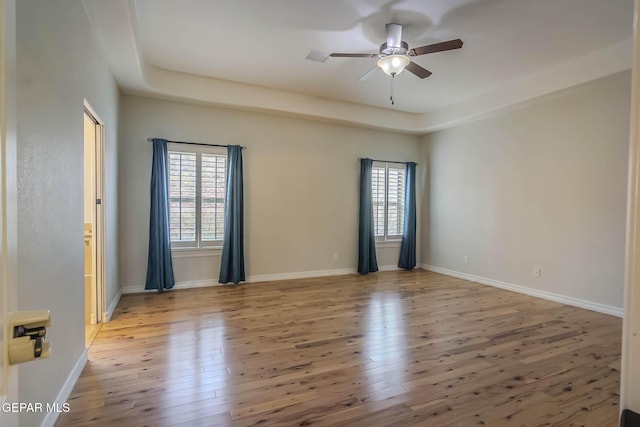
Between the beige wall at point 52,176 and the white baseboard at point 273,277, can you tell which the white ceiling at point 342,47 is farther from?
the white baseboard at point 273,277

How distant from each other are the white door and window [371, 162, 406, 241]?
5.90m

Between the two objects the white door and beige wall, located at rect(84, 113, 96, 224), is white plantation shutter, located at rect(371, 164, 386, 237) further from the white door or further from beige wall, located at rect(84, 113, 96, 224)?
the white door

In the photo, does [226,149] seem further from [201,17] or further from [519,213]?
[519,213]

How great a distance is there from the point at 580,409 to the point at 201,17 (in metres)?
4.42

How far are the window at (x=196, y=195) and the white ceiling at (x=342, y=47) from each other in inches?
33.9

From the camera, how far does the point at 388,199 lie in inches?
259

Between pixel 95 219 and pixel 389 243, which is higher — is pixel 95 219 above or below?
above

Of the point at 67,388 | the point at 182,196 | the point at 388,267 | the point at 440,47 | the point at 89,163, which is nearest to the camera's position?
the point at 67,388

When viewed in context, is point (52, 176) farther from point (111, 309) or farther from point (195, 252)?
point (195, 252)

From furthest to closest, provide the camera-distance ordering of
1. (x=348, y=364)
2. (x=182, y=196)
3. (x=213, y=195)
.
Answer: (x=213, y=195), (x=182, y=196), (x=348, y=364)

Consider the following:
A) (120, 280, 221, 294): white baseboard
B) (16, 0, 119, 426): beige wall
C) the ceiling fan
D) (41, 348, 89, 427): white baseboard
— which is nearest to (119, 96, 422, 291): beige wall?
(120, 280, 221, 294): white baseboard

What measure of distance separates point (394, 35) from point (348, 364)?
124 inches

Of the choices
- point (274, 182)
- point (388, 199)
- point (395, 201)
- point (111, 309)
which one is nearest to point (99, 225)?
point (111, 309)

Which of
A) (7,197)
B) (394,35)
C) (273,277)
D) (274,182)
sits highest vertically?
(394,35)
